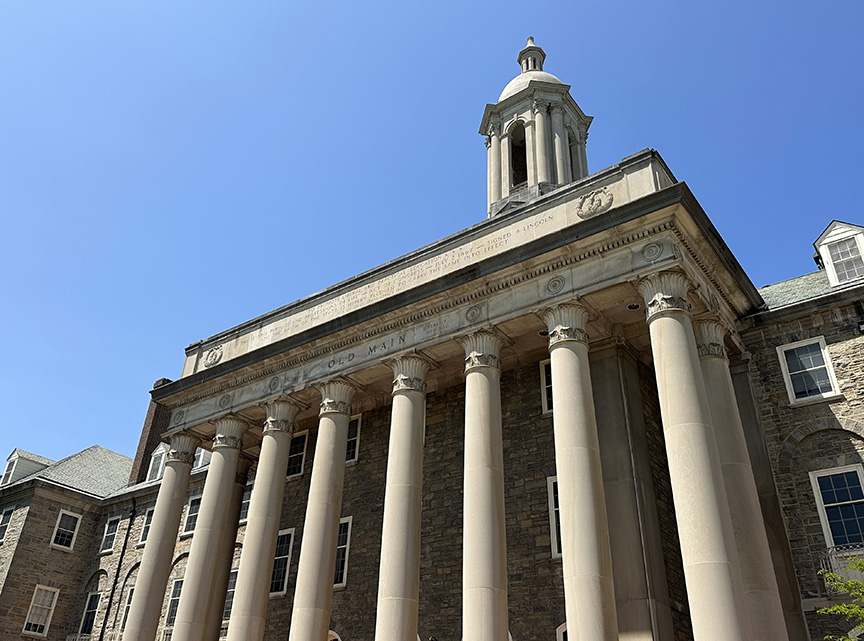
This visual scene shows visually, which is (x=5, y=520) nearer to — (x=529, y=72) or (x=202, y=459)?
(x=202, y=459)

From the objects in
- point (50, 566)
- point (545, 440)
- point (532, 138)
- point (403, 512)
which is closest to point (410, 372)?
point (403, 512)

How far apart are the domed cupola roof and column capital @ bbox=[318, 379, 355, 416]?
2019cm

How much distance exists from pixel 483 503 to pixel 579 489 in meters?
2.71

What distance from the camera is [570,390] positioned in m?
18.8

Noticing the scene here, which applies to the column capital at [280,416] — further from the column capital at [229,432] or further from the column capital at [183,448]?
the column capital at [183,448]

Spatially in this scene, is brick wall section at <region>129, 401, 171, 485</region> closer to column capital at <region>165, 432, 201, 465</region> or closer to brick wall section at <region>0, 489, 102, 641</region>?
brick wall section at <region>0, 489, 102, 641</region>

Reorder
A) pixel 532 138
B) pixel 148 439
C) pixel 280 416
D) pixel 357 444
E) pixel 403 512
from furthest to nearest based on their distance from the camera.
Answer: pixel 148 439
pixel 532 138
pixel 357 444
pixel 280 416
pixel 403 512

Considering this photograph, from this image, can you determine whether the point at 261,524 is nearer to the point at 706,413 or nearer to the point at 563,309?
the point at 563,309

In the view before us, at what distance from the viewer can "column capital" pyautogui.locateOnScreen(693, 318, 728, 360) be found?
2052 cm

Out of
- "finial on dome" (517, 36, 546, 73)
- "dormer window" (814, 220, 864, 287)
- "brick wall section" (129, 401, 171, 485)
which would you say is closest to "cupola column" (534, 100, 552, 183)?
"finial on dome" (517, 36, 546, 73)

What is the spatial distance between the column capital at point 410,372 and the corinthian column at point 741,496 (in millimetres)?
8580

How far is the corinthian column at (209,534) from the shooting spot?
945 inches

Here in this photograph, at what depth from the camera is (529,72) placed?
39.8 m

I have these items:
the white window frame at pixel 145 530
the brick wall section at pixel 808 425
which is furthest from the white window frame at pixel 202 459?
the brick wall section at pixel 808 425
